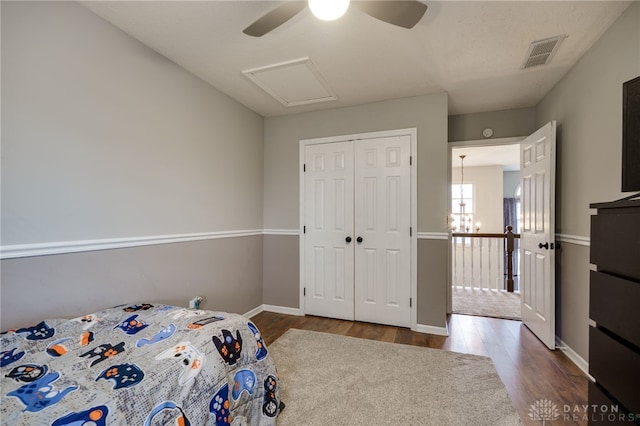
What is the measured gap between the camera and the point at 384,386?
1.95 meters

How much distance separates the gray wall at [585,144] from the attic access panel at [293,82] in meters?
2.12

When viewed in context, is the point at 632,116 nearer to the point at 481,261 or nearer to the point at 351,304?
the point at 351,304

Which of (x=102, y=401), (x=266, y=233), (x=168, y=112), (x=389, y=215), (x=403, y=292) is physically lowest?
(x=403, y=292)

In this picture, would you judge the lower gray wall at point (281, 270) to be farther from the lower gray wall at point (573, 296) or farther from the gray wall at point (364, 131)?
the lower gray wall at point (573, 296)

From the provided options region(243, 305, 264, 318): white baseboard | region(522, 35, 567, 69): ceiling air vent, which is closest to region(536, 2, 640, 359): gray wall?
region(522, 35, 567, 69): ceiling air vent

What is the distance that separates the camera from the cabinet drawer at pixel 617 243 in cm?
101

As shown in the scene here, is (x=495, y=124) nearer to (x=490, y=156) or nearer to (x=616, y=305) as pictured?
(x=616, y=305)

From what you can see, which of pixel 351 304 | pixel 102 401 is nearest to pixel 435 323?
pixel 351 304

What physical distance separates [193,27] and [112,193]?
4.23ft

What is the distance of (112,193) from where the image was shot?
1896mm

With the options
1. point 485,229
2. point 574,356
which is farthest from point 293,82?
point 485,229

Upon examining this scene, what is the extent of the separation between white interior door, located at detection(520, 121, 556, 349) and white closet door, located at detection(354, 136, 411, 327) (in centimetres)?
122

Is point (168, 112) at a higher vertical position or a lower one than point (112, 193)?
higher

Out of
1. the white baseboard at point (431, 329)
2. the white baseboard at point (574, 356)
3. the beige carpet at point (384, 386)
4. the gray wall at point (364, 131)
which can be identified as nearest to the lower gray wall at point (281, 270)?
the gray wall at point (364, 131)
